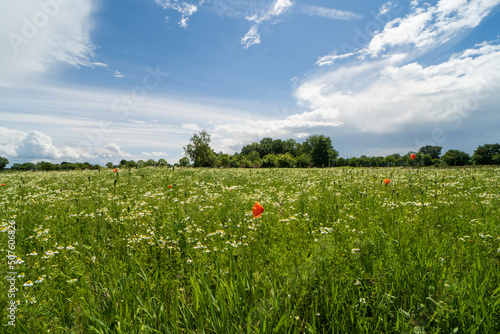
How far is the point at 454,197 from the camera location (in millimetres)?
7324

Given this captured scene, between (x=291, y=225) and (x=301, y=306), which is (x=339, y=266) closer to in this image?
(x=301, y=306)

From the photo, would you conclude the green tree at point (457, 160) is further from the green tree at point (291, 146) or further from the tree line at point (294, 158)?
the green tree at point (291, 146)

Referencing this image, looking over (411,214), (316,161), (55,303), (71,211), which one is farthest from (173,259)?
(316,161)

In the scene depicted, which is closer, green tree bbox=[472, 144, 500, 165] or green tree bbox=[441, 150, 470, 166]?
green tree bbox=[441, 150, 470, 166]

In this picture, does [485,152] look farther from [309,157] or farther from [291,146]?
[291,146]

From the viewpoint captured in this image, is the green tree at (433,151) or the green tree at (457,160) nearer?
the green tree at (457,160)

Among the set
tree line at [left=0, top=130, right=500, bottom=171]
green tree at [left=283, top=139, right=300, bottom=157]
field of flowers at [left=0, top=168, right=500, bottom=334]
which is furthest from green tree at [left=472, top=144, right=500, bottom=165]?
green tree at [left=283, top=139, right=300, bottom=157]

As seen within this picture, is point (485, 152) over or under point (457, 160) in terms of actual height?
over

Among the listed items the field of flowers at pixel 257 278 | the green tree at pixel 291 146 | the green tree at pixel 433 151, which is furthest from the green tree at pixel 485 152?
the green tree at pixel 291 146

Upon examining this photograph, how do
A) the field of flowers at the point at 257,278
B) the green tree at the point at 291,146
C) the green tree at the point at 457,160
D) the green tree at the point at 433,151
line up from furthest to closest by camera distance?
1. the green tree at the point at 291,146
2. the green tree at the point at 433,151
3. the green tree at the point at 457,160
4. the field of flowers at the point at 257,278

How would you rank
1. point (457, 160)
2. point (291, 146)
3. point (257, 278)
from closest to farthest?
point (257, 278) → point (457, 160) → point (291, 146)

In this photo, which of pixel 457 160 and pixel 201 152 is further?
pixel 201 152

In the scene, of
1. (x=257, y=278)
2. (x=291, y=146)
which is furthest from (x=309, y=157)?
(x=257, y=278)

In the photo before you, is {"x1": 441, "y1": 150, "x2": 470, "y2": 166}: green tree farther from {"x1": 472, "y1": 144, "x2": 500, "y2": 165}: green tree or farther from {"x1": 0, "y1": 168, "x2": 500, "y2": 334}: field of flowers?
{"x1": 0, "y1": 168, "x2": 500, "y2": 334}: field of flowers
